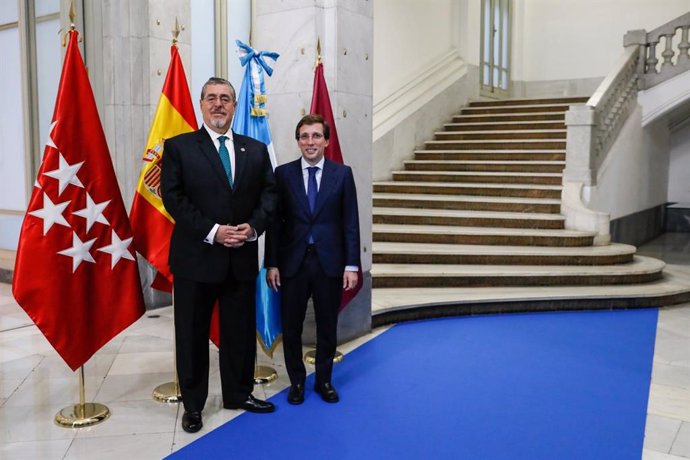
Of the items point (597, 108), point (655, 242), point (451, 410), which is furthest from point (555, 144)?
point (451, 410)

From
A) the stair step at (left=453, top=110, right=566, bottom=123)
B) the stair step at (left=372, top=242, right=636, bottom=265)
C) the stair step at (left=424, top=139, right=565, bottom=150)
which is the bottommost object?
the stair step at (left=372, top=242, right=636, bottom=265)

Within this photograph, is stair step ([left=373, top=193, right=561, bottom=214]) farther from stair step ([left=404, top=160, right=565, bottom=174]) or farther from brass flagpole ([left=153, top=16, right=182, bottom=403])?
brass flagpole ([left=153, top=16, right=182, bottom=403])

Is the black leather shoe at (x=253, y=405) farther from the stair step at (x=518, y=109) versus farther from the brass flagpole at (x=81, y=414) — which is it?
the stair step at (x=518, y=109)

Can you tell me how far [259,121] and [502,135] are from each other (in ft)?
24.9

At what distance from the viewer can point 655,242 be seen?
1202cm

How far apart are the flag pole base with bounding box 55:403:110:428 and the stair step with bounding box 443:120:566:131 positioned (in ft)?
29.9

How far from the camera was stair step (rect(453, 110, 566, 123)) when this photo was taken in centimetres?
1163

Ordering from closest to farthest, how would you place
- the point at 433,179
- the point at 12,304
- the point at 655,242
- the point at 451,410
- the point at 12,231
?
the point at 451,410
the point at 12,304
the point at 12,231
the point at 433,179
the point at 655,242

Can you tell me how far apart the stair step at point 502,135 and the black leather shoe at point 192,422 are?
8673mm

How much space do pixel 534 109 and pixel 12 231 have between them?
8.74 m

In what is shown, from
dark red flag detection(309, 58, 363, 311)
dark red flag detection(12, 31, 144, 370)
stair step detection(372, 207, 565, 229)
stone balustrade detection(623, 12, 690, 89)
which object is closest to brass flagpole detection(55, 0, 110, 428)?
dark red flag detection(12, 31, 144, 370)

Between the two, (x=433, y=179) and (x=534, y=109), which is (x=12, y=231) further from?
(x=534, y=109)

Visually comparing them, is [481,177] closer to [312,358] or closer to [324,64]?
[324,64]

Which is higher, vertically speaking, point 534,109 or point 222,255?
point 534,109
